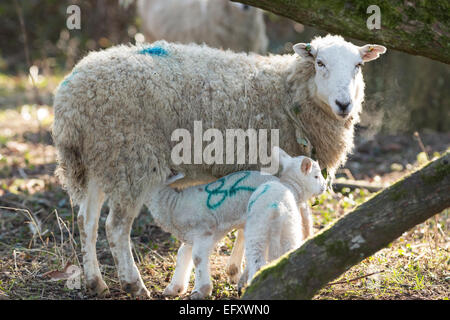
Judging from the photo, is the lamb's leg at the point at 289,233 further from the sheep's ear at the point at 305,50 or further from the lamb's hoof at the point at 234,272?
the sheep's ear at the point at 305,50

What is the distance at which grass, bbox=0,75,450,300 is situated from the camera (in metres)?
4.08

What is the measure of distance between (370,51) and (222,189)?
143 cm

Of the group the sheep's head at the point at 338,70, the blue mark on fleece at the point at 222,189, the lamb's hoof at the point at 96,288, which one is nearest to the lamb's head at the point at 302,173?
the blue mark on fleece at the point at 222,189

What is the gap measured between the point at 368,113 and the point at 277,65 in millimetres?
2538

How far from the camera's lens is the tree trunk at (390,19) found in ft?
12.1

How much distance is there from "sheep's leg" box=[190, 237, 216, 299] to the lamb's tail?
0.94 meters

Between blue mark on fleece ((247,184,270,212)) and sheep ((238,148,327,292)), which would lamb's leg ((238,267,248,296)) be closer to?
sheep ((238,148,327,292))

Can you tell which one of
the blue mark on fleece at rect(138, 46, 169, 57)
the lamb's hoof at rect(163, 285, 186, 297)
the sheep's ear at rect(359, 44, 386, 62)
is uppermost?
the sheep's ear at rect(359, 44, 386, 62)

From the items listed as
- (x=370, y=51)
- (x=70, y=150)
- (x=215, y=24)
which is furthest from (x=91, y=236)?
(x=215, y=24)

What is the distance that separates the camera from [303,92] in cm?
444

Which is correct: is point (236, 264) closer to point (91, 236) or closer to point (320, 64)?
point (91, 236)

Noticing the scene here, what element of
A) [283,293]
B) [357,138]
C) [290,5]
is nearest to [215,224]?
[283,293]

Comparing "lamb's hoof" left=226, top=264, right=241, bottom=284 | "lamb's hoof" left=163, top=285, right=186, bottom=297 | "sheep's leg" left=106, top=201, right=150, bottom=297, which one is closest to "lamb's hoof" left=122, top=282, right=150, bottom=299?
"sheep's leg" left=106, top=201, right=150, bottom=297

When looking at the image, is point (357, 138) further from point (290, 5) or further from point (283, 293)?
point (283, 293)
